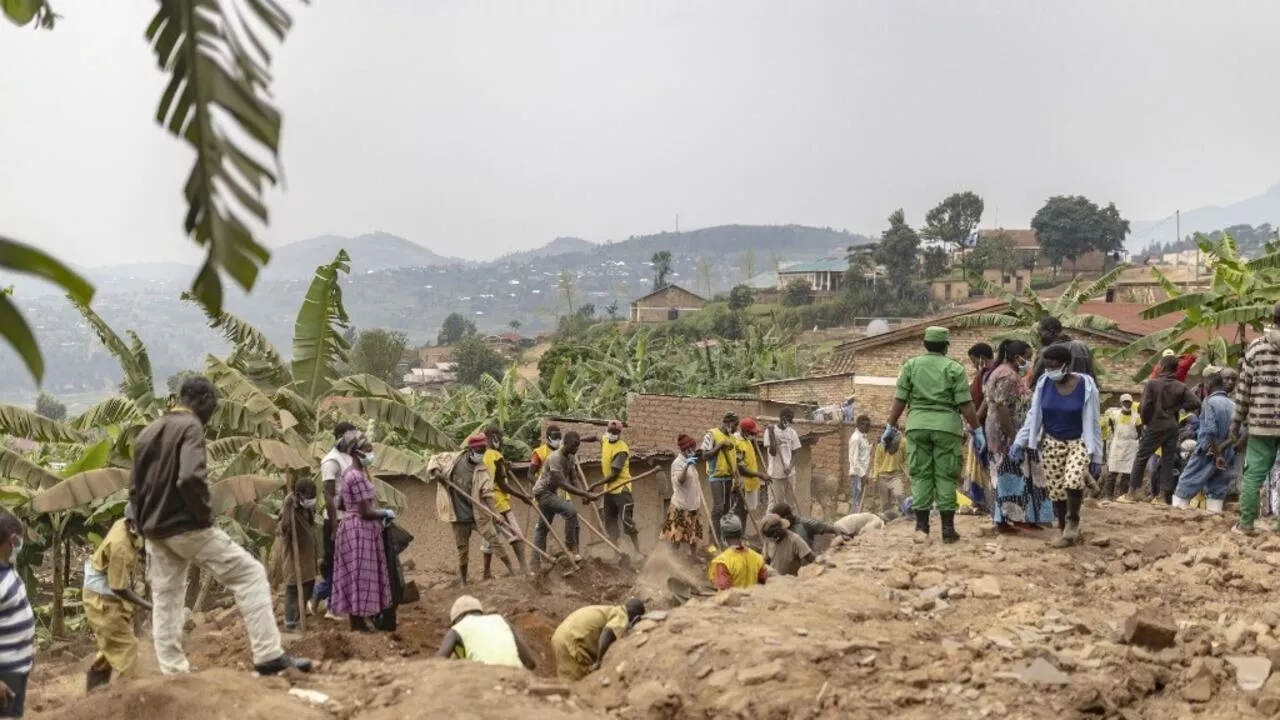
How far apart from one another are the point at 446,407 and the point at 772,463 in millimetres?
10802

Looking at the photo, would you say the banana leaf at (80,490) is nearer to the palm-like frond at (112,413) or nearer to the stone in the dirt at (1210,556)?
the palm-like frond at (112,413)

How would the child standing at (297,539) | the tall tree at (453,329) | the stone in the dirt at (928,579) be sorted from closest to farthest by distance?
1. the stone in the dirt at (928,579)
2. the child standing at (297,539)
3. the tall tree at (453,329)

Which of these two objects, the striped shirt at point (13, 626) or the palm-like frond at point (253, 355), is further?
the palm-like frond at point (253, 355)

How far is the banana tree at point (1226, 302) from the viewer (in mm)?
15897

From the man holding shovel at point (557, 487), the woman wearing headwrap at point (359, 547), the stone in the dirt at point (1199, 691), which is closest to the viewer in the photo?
the stone in the dirt at point (1199, 691)

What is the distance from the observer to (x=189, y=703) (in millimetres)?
5434

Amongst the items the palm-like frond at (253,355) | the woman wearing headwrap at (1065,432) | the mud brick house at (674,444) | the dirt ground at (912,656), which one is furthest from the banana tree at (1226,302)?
the palm-like frond at (253,355)

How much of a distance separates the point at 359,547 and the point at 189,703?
3.40 meters

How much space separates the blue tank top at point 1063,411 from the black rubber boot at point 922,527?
106 centimetres

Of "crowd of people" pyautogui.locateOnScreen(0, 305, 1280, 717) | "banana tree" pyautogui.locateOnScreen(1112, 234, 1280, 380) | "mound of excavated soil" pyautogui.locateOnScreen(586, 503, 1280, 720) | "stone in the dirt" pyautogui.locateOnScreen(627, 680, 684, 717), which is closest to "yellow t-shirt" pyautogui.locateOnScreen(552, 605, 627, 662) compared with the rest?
"crowd of people" pyautogui.locateOnScreen(0, 305, 1280, 717)

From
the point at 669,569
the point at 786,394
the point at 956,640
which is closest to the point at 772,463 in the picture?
the point at 669,569

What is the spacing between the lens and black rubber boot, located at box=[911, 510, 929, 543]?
8.55 meters

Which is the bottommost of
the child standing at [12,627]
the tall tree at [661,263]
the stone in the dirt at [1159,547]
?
the stone in the dirt at [1159,547]

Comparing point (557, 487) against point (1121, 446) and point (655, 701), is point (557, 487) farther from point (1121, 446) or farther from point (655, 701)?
point (1121, 446)
